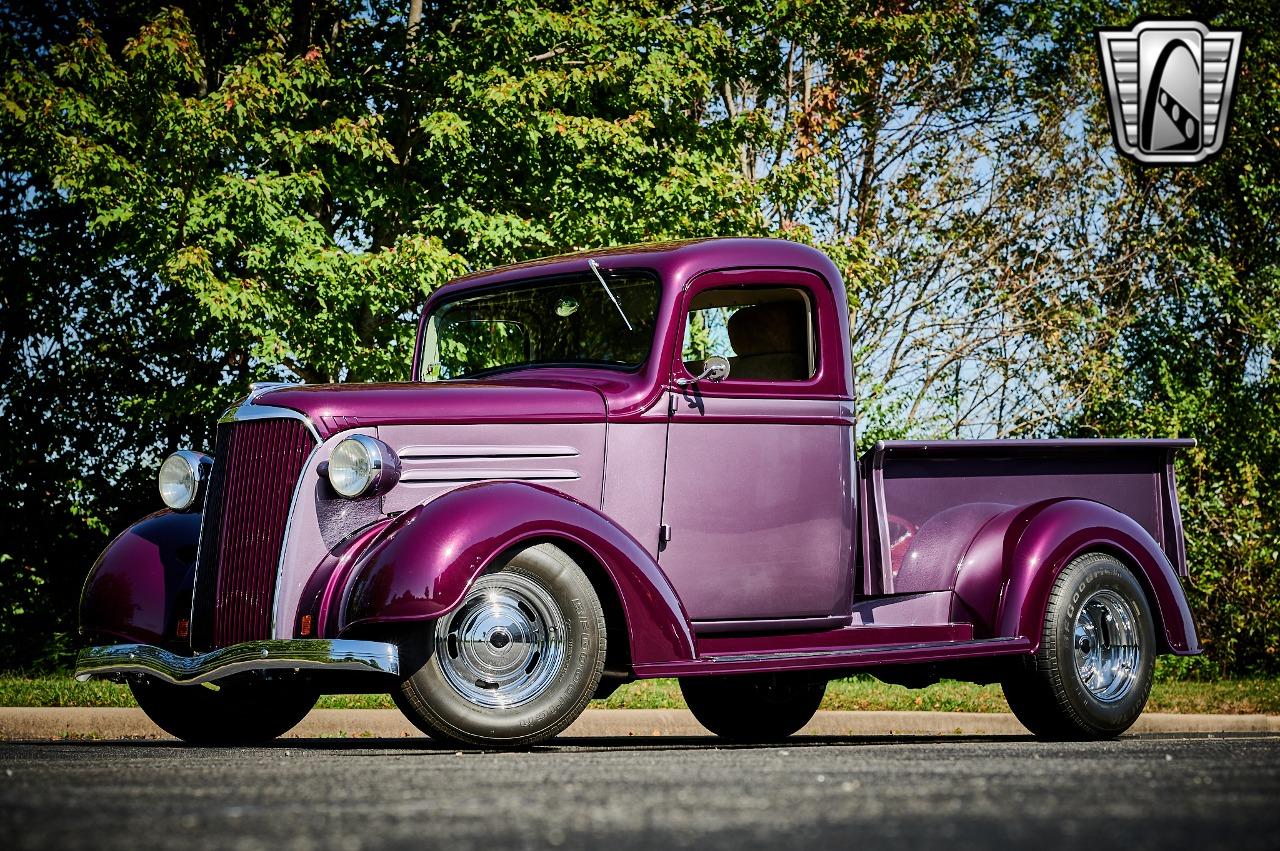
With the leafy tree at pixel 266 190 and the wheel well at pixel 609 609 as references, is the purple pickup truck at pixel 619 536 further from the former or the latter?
the leafy tree at pixel 266 190

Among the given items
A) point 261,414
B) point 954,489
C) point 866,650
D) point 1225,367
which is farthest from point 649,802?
Result: point 1225,367

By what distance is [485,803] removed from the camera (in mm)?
3824

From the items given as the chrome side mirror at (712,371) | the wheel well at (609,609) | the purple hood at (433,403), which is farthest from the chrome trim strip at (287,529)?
the chrome side mirror at (712,371)

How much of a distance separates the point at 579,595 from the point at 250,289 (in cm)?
784

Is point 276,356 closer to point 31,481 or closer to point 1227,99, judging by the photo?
point 31,481

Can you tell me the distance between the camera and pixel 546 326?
773 centimetres

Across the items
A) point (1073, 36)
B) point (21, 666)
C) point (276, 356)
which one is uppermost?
point (1073, 36)

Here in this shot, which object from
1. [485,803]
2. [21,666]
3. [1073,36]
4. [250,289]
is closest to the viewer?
[485,803]

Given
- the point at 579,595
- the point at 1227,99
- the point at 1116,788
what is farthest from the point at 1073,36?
the point at 1116,788

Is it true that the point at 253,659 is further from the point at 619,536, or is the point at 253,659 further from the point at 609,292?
the point at 609,292

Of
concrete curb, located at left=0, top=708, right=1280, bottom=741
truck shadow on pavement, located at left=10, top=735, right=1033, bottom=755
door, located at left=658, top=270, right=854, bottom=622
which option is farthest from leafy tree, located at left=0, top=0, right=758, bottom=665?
door, located at left=658, top=270, right=854, bottom=622

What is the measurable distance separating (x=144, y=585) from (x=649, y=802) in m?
4.02

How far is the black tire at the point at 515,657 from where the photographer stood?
6.14 meters

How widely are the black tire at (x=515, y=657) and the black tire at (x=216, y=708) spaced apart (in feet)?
5.31
